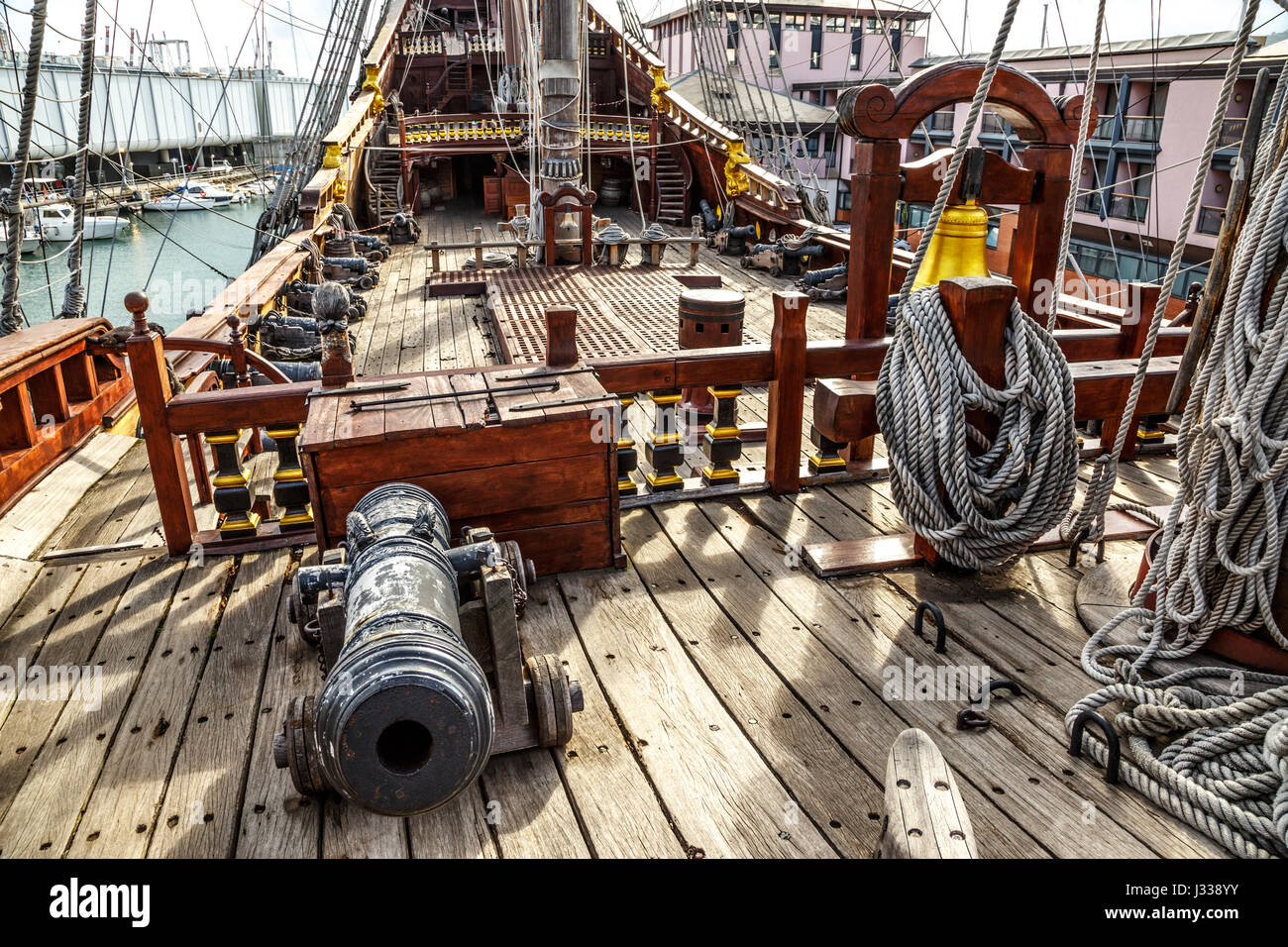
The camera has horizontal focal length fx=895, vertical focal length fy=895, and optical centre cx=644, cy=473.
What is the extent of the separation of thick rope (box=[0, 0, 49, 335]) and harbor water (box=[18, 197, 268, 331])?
19.1 meters

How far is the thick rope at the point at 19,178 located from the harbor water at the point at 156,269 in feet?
62.7

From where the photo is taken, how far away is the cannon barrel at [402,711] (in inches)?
61.1

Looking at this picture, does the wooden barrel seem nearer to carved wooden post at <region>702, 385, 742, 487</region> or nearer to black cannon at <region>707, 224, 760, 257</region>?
carved wooden post at <region>702, 385, 742, 487</region>

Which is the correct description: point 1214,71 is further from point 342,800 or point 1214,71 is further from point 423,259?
point 342,800

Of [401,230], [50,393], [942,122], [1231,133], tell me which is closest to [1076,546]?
[50,393]

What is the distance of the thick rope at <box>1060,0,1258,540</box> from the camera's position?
2098mm

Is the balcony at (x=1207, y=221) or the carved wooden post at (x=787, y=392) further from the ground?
the carved wooden post at (x=787, y=392)

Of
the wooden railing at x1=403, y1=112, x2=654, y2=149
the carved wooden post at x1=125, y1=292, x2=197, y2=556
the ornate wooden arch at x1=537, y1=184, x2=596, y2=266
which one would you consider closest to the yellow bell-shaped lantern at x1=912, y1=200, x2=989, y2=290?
the carved wooden post at x1=125, y1=292, x2=197, y2=556

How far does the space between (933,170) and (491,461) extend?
6.92 ft

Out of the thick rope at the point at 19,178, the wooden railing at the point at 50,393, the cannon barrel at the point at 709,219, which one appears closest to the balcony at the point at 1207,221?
the cannon barrel at the point at 709,219

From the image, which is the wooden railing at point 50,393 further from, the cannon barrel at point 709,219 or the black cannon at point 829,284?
the cannon barrel at point 709,219

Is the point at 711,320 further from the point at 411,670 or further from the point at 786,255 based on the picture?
the point at 786,255

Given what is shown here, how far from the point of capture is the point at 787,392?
3.56 m
